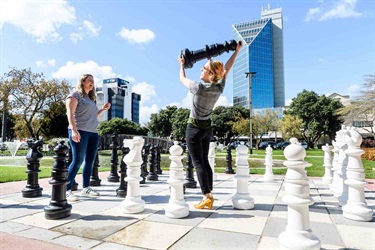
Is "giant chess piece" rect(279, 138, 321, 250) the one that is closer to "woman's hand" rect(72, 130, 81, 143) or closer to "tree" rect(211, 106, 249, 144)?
"woman's hand" rect(72, 130, 81, 143)

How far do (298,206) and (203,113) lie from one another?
167cm

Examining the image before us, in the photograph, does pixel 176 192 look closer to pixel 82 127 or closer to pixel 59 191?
pixel 59 191

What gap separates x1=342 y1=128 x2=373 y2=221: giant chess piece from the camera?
111 inches

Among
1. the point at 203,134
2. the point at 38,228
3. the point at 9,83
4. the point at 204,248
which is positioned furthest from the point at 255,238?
the point at 9,83

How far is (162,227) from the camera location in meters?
2.53

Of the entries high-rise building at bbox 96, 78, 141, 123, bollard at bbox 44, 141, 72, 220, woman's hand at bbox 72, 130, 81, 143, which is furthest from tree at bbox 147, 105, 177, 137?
bollard at bbox 44, 141, 72, 220

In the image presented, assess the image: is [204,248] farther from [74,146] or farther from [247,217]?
[74,146]

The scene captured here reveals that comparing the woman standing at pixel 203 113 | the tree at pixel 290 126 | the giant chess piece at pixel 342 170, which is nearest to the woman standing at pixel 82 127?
the woman standing at pixel 203 113

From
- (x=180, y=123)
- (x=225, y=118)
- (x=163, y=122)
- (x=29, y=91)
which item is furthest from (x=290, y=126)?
(x=29, y=91)

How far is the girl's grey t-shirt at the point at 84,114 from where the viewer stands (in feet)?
12.6

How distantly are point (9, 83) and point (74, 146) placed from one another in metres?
26.3

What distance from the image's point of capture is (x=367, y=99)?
637 inches

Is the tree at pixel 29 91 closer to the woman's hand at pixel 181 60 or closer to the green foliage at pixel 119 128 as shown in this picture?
the woman's hand at pixel 181 60

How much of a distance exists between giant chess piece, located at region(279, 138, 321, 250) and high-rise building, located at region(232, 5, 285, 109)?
3679 inches
